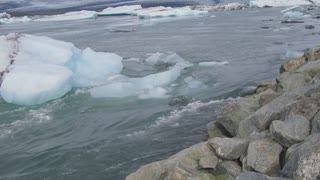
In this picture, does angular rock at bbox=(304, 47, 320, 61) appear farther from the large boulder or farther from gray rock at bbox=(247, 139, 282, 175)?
the large boulder

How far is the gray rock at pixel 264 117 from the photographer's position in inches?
236

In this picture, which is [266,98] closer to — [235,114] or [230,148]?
[235,114]

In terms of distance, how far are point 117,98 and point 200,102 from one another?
2152 millimetres

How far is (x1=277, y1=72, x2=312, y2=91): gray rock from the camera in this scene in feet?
25.3

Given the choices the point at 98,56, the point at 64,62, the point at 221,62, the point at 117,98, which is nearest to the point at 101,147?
the point at 117,98

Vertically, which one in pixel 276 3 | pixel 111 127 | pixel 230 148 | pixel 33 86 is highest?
pixel 230 148

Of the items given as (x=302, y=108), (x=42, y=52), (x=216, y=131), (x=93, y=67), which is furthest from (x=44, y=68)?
(x=302, y=108)

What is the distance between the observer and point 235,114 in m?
6.99

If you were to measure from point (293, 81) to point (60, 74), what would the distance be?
19.6ft

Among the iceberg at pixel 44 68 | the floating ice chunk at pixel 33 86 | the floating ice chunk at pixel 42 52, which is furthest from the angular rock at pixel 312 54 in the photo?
the floating ice chunk at pixel 42 52

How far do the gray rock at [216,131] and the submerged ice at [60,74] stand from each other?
11.6 feet

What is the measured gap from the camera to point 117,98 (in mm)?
10836

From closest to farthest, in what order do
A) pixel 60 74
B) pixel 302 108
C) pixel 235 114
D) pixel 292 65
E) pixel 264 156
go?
1. pixel 264 156
2. pixel 302 108
3. pixel 235 114
4. pixel 292 65
5. pixel 60 74

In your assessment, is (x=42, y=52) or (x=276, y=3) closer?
(x=42, y=52)
